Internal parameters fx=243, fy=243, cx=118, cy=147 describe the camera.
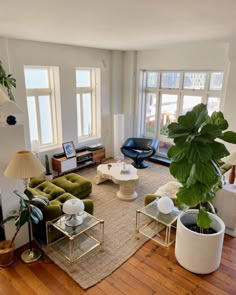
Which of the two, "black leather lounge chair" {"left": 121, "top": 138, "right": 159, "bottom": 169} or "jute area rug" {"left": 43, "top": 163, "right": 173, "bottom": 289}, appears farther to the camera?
"black leather lounge chair" {"left": 121, "top": 138, "right": 159, "bottom": 169}

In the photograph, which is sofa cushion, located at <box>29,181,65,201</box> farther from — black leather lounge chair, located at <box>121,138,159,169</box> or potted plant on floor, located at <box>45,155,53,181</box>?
black leather lounge chair, located at <box>121,138,159,169</box>

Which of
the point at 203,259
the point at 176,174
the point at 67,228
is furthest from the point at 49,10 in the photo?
the point at 203,259

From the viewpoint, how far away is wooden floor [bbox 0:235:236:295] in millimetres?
2855

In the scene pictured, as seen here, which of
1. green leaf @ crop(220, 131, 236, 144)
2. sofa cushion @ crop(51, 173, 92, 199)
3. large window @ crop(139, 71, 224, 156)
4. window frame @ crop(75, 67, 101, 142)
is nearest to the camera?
green leaf @ crop(220, 131, 236, 144)

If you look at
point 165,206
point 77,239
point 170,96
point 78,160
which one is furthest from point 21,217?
point 170,96

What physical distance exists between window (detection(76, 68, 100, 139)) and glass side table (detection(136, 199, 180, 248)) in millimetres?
3426

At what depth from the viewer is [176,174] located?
2705 mm

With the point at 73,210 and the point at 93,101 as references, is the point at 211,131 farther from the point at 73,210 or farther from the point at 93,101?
the point at 93,101

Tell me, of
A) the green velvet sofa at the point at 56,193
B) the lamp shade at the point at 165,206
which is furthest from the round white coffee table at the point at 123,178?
the lamp shade at the point at 165,206

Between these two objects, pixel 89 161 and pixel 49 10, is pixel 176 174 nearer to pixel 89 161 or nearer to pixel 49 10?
pixel 49 10

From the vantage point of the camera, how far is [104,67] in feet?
21.8

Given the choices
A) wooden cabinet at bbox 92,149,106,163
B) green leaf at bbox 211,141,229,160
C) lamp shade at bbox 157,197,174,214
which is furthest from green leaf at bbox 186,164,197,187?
wooden cabinet at bbox 92,149,106,163

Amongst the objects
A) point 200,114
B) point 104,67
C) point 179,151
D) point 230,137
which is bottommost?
point 179,151

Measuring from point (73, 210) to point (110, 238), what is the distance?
0.88m
